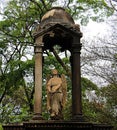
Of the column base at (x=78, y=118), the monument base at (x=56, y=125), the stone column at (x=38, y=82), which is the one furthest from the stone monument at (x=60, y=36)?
the monument base at (x=56, y=125)

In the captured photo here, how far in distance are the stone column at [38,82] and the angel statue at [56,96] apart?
1.14 ft

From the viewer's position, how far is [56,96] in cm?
1211

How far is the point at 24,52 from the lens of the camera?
85.8 ft

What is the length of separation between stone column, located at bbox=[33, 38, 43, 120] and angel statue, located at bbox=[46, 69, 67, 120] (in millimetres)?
349

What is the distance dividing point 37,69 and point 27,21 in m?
12.5

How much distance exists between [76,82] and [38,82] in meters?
1.28

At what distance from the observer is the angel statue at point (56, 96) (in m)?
11.9

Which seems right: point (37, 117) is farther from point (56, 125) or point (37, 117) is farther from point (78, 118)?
point (78, 118)

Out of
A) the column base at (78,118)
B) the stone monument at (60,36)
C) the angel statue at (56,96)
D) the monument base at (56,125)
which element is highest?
the stone monument at (60,36)

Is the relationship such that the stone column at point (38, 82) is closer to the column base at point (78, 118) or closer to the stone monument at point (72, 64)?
the stone monument at point (72, 64)

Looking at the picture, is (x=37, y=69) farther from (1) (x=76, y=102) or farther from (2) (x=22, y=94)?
(2) (x=22, y=94)

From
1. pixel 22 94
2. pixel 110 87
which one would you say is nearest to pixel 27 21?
pixel 22 94

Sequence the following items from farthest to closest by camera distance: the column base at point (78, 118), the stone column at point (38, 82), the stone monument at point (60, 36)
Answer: the stone monument at point (60, 36)
the stone column at point (38, 82)
the column base at point (78, 118)

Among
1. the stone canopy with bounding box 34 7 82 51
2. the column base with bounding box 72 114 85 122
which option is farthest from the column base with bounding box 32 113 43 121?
the stone canopy with bounding box 34 7 82 51
